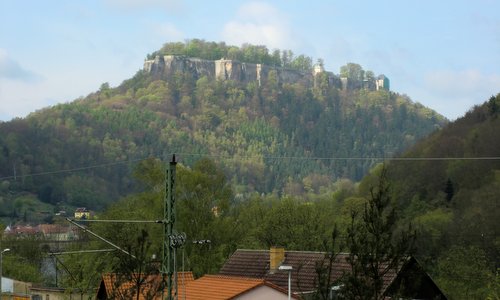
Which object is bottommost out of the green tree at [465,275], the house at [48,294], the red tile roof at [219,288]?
the house at [48,294]

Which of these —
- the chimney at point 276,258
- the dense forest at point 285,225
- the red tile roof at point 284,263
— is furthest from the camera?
the dense forest at point 285,225

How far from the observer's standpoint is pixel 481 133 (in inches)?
4764

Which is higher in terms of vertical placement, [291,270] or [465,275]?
[291,270]

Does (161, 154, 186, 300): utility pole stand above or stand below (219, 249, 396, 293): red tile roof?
above

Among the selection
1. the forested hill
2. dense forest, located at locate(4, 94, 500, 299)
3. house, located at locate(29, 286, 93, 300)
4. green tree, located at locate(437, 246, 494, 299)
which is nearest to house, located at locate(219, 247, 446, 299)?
dense forest, located at locate(4, 94, 500, 299)

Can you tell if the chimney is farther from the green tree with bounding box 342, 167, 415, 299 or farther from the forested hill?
the green tree with bounding box 342, 167, 415, 299

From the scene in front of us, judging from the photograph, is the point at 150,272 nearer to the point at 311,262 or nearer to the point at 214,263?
the point at 311,262

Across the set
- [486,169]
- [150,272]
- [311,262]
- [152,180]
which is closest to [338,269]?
[311,262]

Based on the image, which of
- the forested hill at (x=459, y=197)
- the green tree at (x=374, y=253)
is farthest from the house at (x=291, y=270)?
the green tree at (x=374, y=253)

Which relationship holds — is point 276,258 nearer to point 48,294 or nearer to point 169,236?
point 48,294

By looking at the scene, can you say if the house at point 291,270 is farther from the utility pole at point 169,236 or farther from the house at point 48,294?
the utility pole at point 169,236

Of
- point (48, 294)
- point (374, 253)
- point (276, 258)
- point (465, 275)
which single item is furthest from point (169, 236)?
point (48, 294)

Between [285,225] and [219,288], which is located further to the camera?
[285,225]

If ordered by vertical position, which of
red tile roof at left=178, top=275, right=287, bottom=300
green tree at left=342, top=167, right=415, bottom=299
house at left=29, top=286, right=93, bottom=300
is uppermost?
green tree at left=342, top=167, right=415, bottom=299
